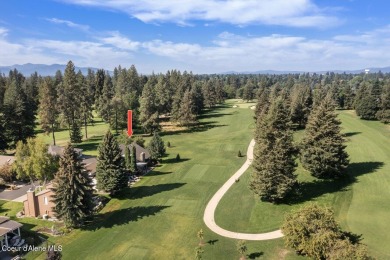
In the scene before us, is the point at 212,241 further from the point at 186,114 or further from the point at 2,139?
the point at 186,114

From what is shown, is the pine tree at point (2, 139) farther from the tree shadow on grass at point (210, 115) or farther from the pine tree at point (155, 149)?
the tree shadow on grass at point (210, 115)

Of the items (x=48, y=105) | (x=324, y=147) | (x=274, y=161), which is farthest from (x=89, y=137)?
(x=324, y=147)

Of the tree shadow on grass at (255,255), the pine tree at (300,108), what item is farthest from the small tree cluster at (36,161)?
the pine tree at (300,108)

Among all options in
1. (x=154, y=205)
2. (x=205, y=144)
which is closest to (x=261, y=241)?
(x=154, y=205)

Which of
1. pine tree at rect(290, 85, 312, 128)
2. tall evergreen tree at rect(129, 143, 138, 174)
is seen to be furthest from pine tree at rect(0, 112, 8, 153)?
pine tree at rect(290, 85, 312, 128)

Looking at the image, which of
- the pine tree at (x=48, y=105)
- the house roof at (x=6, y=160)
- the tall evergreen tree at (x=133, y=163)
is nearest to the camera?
the tall evergreen tree at (x=133, y=163)
